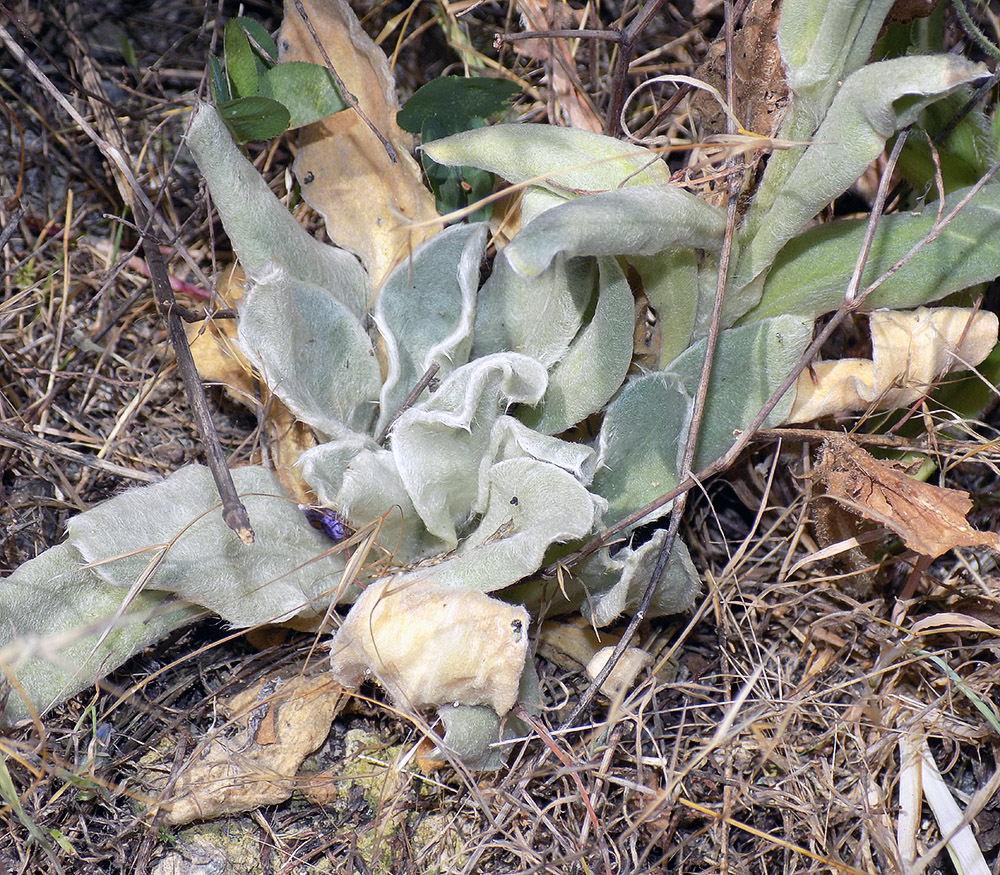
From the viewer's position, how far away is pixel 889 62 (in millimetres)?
807

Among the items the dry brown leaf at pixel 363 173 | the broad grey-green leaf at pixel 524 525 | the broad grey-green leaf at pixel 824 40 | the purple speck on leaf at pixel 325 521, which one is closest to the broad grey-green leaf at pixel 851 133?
the broad grey-green leaf at pixel 824 40

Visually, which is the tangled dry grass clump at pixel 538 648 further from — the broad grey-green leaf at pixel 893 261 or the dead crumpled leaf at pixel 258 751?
the broad grey-green leaf at pixel 893 261

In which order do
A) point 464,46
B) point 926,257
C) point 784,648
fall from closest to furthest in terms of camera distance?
point 926,257
point 784,648
point 464,46

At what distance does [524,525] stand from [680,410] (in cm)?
24

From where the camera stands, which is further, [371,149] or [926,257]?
[371,149]

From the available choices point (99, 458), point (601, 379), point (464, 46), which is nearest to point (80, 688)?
point (99, 458)

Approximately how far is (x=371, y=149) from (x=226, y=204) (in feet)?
0.89

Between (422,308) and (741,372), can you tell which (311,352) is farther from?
(741,372)

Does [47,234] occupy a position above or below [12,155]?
below

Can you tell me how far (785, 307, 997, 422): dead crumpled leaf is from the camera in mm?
1023

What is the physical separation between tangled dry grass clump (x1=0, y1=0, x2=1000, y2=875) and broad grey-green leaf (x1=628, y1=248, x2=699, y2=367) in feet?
0.30

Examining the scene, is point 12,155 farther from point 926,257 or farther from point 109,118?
point 926,257

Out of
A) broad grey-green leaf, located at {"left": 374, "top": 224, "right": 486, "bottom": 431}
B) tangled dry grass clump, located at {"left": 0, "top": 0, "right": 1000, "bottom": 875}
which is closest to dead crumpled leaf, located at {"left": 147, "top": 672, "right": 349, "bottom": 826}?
tangled dry grass clump, located at {"left": 0, "top": 0, "right": 1000, "bottom": 875}

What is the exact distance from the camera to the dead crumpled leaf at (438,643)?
34.5 inches
